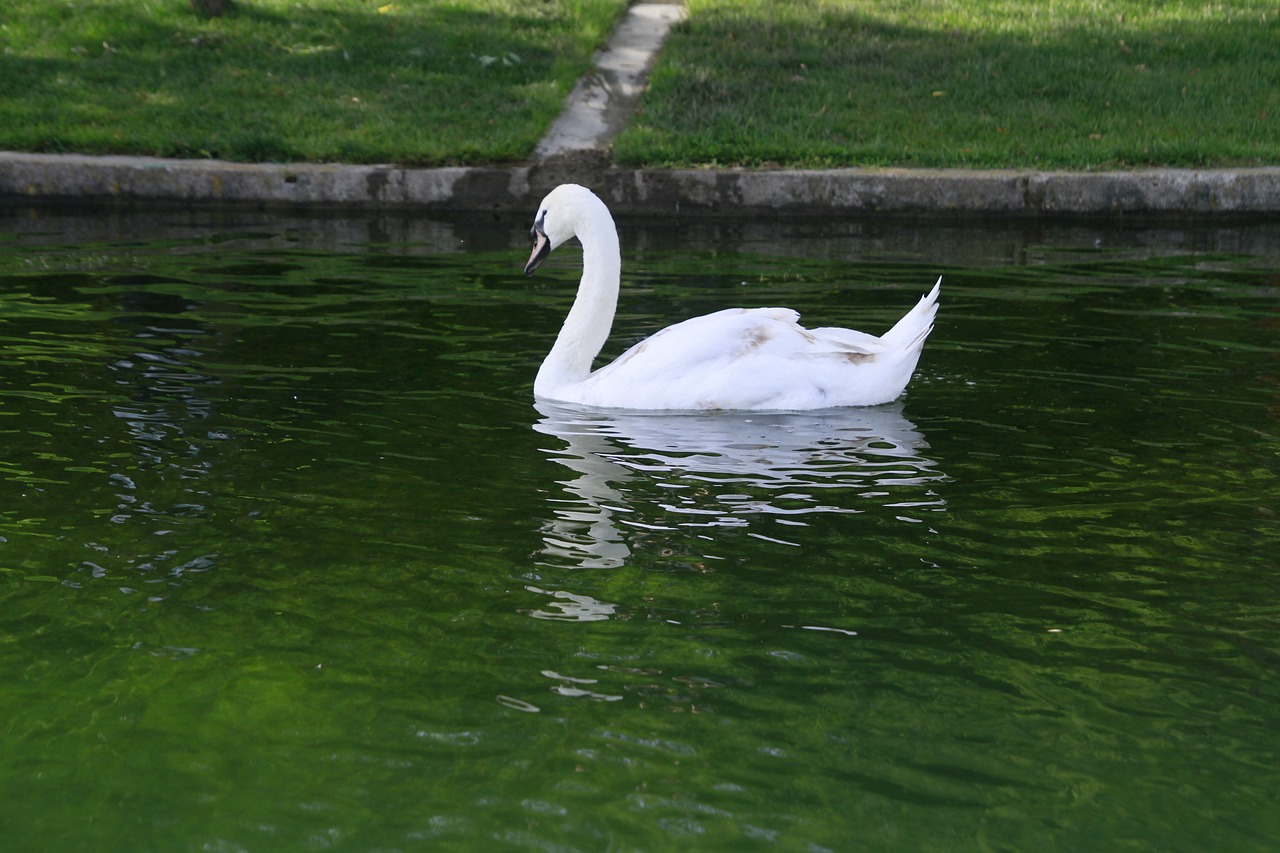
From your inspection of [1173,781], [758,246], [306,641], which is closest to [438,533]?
[306,641]

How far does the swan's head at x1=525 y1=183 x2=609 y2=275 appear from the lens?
647cm

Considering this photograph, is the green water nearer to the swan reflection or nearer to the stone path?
the swan reflection

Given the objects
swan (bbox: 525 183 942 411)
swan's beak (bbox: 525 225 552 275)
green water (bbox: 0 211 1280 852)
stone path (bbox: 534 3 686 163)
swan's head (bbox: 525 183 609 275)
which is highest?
stone path (bbox: 534 3 686 163)

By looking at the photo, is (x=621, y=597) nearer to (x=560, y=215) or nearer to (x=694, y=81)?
(x=560, y=215)

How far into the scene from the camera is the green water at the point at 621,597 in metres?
3.00

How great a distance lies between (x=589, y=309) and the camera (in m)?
6.45

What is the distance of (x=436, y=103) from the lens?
1226cm

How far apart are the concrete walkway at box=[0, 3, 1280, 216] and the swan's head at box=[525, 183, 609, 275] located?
4.18 metres

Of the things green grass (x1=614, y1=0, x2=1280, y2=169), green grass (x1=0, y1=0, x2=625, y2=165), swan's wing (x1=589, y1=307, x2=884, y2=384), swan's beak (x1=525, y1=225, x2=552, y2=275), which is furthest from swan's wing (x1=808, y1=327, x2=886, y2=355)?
green grass (x1=0, y1=0, x2=625, y2=165)

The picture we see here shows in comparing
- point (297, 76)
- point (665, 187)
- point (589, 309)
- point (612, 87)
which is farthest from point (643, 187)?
point (589, 309)

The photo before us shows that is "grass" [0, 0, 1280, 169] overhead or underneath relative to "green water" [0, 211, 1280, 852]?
overhead

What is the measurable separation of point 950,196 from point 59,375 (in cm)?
665

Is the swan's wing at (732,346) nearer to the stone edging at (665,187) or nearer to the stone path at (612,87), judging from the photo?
the stone edging at (665,187)

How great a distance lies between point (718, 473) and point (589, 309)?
159 cm
